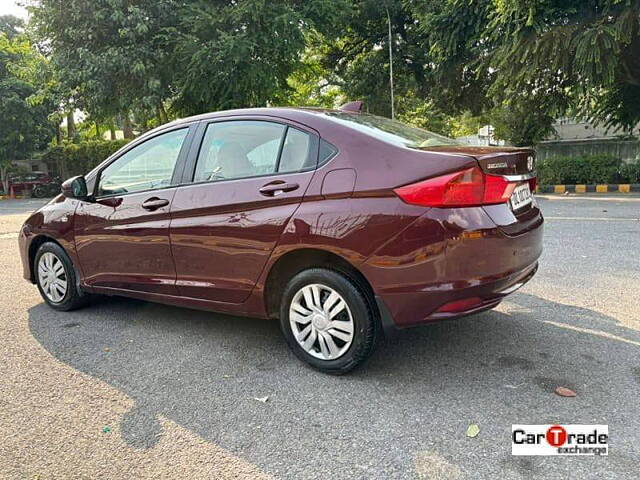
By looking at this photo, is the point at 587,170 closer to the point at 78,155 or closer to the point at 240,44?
the point at 240,44

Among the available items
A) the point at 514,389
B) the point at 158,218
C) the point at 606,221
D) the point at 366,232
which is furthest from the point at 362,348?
the point at 606,221

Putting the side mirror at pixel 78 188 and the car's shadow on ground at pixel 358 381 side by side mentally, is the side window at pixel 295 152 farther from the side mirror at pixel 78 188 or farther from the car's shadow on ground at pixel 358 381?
the side mirror at pixel 78 188

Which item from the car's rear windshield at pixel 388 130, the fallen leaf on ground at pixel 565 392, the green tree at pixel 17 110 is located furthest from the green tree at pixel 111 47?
the fallen leaf on ground at pixel 565 392

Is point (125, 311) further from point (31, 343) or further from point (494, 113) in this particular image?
point (494, 113)

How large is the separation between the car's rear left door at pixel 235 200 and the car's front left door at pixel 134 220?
15 centimetres

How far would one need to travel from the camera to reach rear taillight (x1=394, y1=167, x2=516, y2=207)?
2.59 m

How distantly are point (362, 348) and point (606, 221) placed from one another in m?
6.88

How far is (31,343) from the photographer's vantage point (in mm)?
3709

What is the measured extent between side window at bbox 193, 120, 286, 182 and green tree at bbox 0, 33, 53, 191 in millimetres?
22869

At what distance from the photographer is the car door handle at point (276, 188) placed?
298 centimetres

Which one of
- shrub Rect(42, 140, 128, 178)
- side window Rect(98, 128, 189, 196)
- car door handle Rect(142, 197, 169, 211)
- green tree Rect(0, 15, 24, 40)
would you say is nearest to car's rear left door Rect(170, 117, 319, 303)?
car door handle Rect(142, 197, 169, 211)

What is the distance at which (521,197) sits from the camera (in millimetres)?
2971

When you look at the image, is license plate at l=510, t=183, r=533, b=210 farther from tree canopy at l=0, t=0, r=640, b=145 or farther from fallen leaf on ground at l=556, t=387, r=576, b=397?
tree canopy at l=0, t=0, r=640, b=145

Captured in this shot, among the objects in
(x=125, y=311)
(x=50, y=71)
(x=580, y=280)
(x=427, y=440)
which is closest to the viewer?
(x=427, y=440)
